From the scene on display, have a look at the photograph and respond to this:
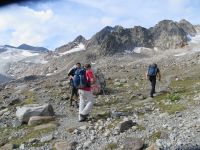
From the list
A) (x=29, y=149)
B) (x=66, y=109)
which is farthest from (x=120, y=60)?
(x=29, y=149)

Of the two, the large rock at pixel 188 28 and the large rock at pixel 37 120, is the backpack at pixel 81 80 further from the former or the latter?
the large rock at pixel 188 28

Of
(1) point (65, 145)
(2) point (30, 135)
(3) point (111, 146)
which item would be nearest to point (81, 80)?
(2) point (30, 135)

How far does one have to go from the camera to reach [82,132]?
15.5m

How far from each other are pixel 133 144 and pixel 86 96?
443cm

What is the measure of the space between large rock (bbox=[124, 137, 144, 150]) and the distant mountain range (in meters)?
135

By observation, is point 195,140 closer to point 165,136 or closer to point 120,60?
point 165,136

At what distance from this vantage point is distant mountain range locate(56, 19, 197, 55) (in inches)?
5984

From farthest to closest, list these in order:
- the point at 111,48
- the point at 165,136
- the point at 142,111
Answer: the point at 111,48, the point at 142,111, the point at 165,136

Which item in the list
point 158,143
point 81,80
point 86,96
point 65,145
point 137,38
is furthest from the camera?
point 137,38

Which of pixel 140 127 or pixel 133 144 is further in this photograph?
pixel 140 127

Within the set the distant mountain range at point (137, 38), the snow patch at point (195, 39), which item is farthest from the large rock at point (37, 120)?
the snow patch at point (195, 39)

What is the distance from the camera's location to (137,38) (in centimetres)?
16950

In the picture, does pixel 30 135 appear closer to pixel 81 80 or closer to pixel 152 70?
pixel 81 80

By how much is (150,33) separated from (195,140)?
161248mm
